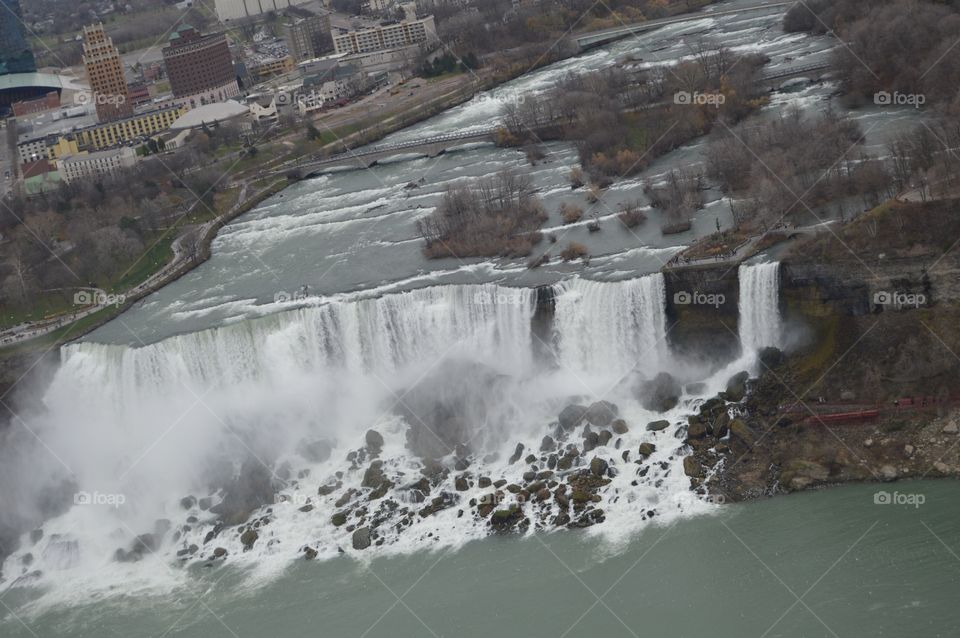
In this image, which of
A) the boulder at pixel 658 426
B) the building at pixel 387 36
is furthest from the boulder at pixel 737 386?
the building at pixel 387 36

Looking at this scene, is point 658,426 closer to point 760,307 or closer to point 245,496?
point 760,307

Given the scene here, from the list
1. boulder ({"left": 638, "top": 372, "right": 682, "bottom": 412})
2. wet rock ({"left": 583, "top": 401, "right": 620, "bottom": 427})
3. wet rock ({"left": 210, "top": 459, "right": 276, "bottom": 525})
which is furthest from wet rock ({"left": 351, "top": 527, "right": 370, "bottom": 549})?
boulder ({"left": 638, "top": 372, "right": 682, "bottom": 412})

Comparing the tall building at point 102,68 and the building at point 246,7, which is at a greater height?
the building at point 246,7

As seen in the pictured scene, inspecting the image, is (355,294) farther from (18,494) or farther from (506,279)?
(18,494)

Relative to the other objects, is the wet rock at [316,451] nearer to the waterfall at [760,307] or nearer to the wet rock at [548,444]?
the wet rock at [548,444]

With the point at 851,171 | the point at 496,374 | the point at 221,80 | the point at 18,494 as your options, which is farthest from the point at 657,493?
the point at 221,80

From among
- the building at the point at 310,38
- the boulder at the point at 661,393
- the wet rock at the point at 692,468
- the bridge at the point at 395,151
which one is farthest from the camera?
the building at the point at 310,38

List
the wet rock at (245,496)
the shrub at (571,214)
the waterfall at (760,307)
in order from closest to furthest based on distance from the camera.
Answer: the waterfall at (760,307) < the wet rock at (245,496) < the shrub at (571,214)
